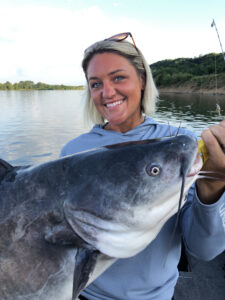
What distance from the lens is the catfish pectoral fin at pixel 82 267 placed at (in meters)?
1.27

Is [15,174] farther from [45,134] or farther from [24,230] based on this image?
[45,134]

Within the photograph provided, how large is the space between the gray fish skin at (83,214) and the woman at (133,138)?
269mm

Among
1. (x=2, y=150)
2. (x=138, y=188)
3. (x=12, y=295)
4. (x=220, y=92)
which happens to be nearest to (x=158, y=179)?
(x=138, y=188)

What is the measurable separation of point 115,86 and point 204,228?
1411 millimetres

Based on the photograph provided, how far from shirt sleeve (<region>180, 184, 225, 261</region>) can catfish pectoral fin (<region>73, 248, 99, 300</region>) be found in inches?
28.4

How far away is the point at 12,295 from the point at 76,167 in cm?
86

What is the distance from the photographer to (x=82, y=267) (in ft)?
4.25

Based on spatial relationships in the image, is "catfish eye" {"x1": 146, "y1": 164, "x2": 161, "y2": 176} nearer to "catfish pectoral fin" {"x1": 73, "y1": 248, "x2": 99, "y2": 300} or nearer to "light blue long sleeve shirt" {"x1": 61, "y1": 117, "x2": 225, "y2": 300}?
"light blue long sleeve shirt" {"x1": 61, "y1": 117, "x2": 225, "y2": 300}

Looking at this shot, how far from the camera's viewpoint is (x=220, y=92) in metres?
51.9

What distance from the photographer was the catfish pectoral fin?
1266 millimetres

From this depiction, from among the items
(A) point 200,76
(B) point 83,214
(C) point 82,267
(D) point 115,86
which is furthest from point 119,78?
(A) point 200,76

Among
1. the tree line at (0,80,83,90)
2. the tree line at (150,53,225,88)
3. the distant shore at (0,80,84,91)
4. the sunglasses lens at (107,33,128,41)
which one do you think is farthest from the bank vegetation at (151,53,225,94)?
the tree line at (0,80,83,90)

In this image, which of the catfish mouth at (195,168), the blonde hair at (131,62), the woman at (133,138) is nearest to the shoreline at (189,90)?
the blonde hair at (131,62)

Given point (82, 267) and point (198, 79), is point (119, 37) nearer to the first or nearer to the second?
point (82, 267)
